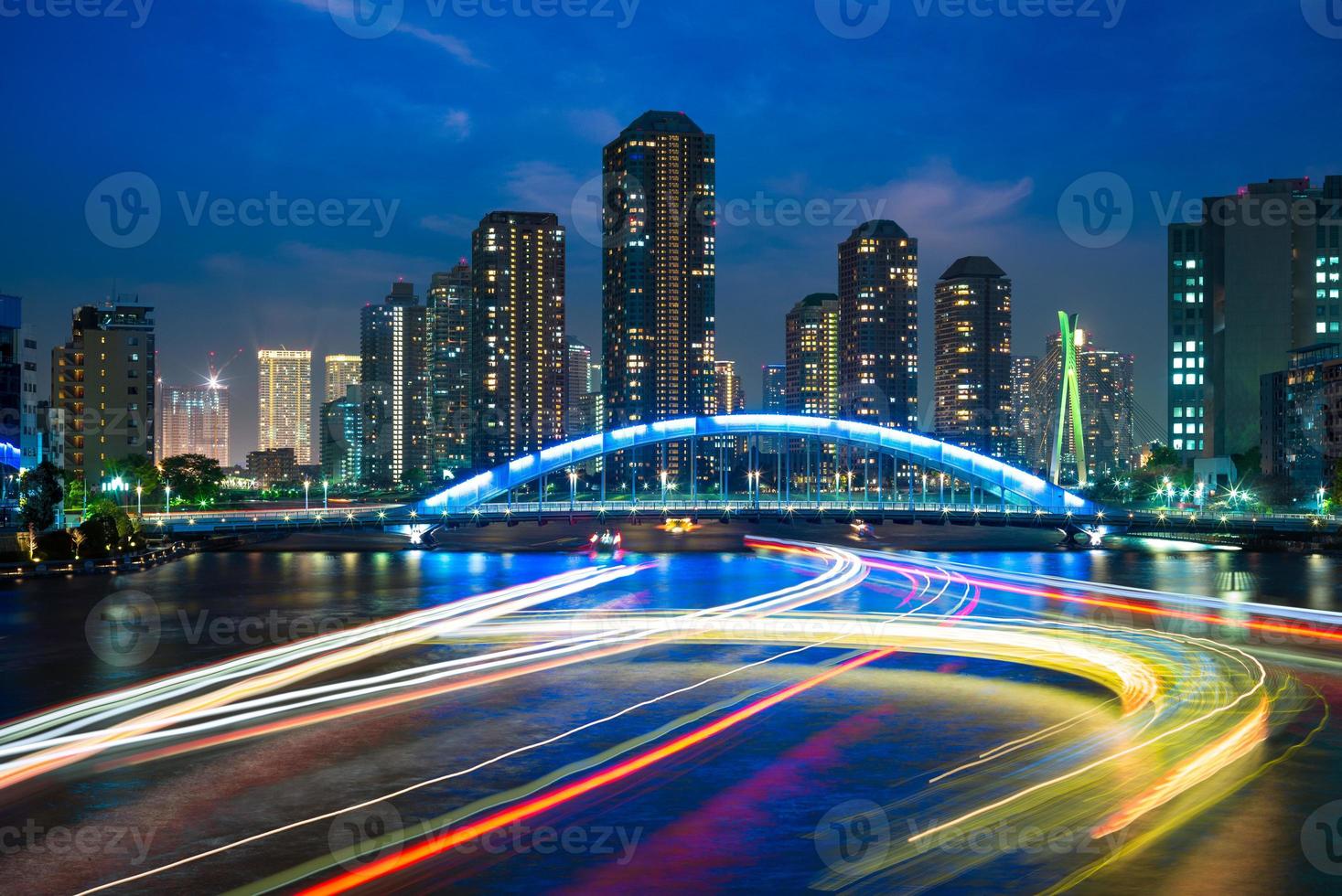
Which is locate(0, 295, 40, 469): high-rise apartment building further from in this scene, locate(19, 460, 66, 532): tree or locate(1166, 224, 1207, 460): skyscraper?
locate(1166, 224, 1207, 460): skyscraper

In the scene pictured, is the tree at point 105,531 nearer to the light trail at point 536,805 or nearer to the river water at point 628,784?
the river water at point 628,784

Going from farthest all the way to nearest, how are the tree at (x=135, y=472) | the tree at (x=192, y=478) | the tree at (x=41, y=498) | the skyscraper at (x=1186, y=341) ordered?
the skyscraper at (x=1186, y=341) → the tree at (x=192, y=478) → the tree at (x=135, y=472) → the tree at (x=41, y=498)

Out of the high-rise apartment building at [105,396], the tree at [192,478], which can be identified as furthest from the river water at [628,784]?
the high-rise apartment building at [105,396]

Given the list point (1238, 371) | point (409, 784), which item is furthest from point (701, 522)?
point (409, 784)

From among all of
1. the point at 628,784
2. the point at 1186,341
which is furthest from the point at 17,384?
the point at 1186,341

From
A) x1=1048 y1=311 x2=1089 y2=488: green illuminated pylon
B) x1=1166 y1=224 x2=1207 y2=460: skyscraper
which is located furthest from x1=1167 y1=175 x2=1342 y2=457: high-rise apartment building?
x1=1048 y1=311 x2=1089 y2=488: green illuminated pylon

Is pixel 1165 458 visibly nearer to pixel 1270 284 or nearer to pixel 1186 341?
pixel 1186 341
